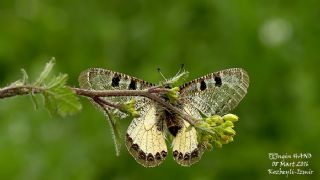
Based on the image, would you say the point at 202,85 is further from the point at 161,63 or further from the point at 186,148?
the point at 161,63

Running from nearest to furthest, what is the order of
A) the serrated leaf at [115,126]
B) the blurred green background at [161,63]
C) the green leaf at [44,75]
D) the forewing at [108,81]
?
the green leaf at [44,75], the serrated leaf at [115,126], the forewing at [108,81], the blurred green background at [161,63]

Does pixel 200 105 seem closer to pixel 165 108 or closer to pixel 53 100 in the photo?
pixel 165 108

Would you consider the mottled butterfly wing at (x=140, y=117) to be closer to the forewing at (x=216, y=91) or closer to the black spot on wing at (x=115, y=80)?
the black spot on wing at (x=115, y=80)

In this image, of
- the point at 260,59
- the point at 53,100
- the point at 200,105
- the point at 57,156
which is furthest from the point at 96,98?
the point at 260,59

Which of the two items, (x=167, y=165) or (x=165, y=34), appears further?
(x=165, y=34)

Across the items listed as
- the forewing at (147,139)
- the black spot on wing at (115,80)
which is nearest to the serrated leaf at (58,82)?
the black spot on wing at (115,80)

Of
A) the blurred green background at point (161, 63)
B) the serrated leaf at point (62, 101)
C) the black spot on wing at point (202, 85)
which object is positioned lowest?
the serrated leaf at point (62, 101)

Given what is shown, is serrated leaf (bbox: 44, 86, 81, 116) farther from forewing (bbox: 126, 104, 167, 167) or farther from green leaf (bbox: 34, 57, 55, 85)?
forewing (bbox: 126, 104, 167, 167)

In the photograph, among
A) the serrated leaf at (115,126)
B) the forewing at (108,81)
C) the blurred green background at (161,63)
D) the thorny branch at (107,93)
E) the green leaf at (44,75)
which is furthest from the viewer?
the blurred green background at (161,63)
